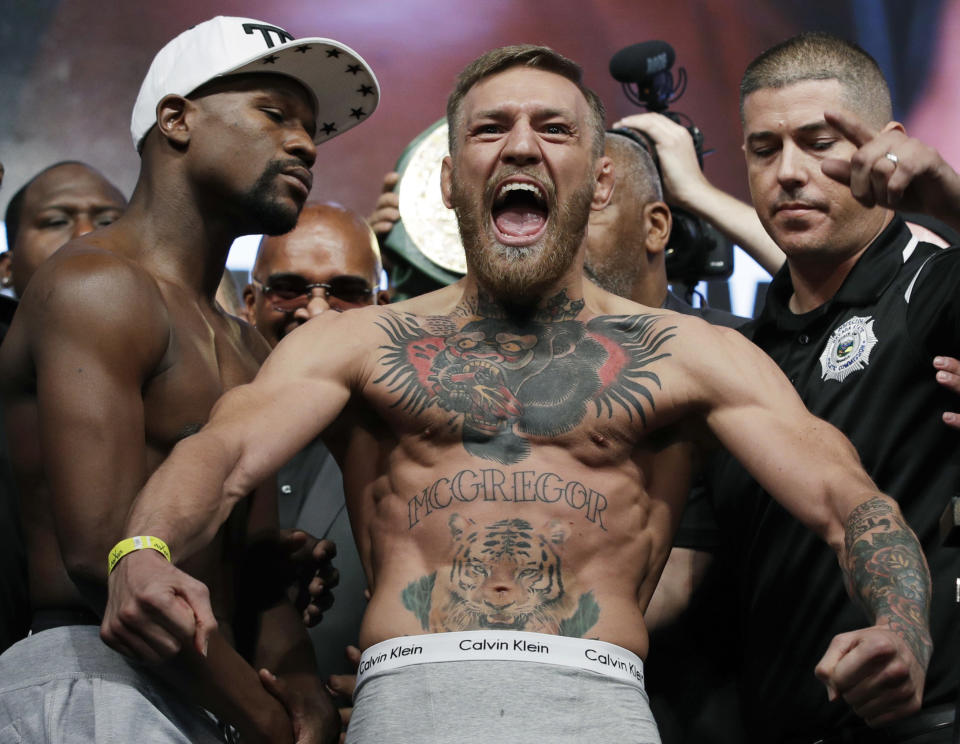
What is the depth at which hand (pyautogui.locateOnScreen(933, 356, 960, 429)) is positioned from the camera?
2.22 meters

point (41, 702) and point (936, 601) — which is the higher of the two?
point (936, 601)

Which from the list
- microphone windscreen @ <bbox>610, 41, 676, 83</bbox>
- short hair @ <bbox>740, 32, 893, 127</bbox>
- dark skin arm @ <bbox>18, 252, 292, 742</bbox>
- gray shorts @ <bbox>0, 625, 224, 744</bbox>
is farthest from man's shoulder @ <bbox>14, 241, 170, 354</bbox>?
microphone windscreen @ <bbox>610, 41, 676, 83</bbox>

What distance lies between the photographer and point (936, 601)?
7.38 feet

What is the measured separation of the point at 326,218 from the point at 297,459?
0.71 meters

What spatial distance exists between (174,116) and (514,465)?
1064 millimetres

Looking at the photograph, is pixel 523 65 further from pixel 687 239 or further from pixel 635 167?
pixel 687 239

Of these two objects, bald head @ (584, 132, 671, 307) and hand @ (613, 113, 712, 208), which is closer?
bald head @ (584, 132, 671, 307)

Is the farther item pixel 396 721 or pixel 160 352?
pixel 160 352

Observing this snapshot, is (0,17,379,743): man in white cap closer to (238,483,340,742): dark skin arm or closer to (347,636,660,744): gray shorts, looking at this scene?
(238,483,340,742): dark skin arm

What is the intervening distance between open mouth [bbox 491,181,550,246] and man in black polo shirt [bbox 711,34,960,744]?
57 cm

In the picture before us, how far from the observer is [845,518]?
1.96 metres

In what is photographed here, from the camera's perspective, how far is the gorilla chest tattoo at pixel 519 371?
2.18 m

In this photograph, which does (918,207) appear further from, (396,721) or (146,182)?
(146,182)

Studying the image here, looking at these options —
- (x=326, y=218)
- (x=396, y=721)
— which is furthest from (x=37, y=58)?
(x=396, y=721)
